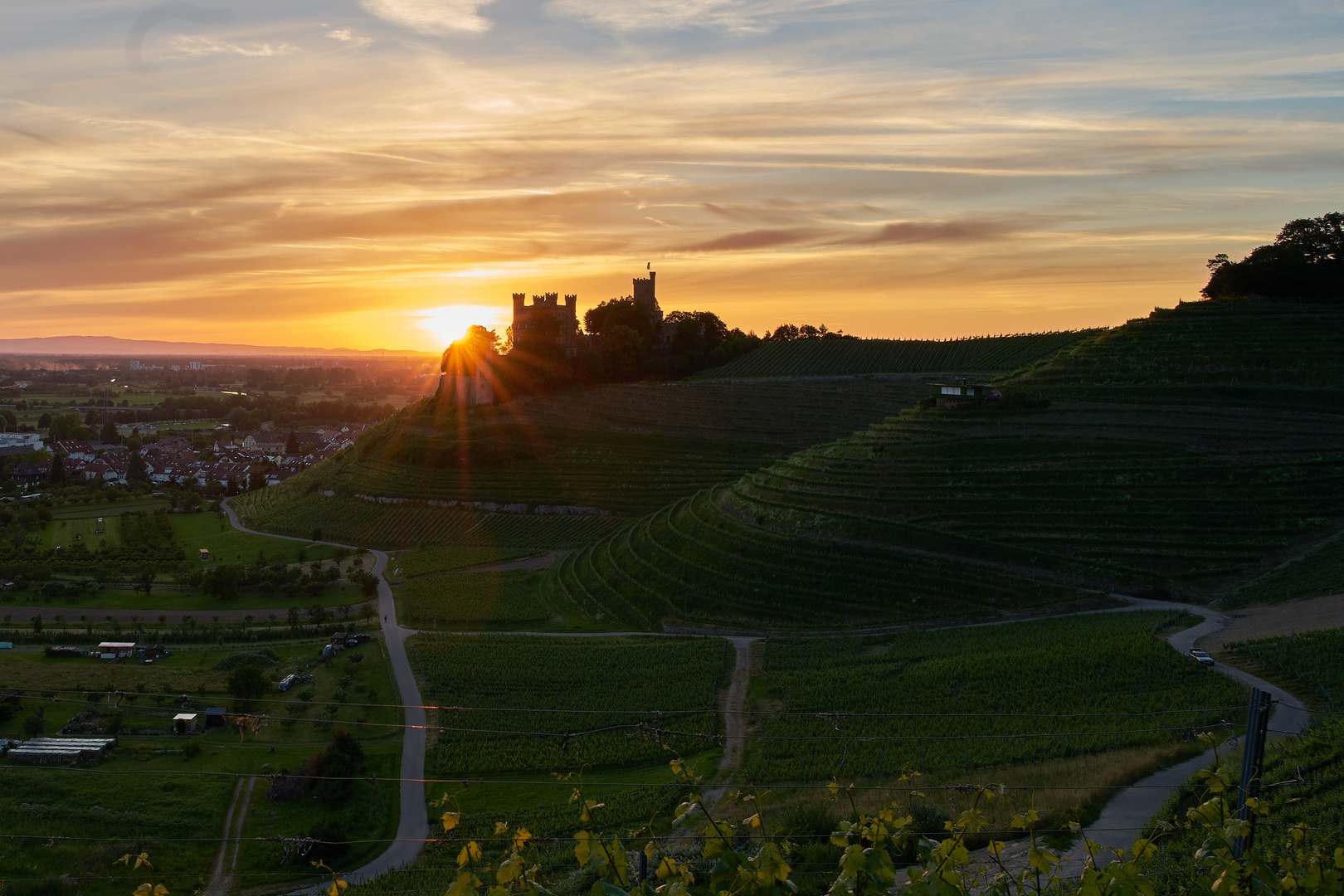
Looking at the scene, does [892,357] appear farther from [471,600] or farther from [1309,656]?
[1309,656]

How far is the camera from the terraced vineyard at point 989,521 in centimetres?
3198

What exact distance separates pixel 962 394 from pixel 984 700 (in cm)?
2535

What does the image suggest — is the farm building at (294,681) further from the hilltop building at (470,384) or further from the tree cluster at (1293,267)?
the tree cluster at (1293,267)

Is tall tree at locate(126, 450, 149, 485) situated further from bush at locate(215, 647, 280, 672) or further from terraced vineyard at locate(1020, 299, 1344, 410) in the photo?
terraced vineyard at locate(1020, 299, 1344, 410)

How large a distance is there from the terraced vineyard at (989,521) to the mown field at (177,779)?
519 inches

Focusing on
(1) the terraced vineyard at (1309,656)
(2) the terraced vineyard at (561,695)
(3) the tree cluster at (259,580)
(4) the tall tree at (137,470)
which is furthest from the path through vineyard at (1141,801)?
(4) the tall tree at (137,470)

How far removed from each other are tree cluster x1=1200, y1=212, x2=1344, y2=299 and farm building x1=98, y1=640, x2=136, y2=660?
202 feet

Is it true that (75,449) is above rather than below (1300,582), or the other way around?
above

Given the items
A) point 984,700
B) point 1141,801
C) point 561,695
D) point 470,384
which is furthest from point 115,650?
point 470,384

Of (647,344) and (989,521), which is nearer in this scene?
(989,521)

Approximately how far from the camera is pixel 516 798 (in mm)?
21188

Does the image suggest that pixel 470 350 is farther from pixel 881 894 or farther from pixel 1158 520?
pixel 881 894

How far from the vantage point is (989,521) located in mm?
34938

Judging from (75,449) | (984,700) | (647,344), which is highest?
(647,344)
